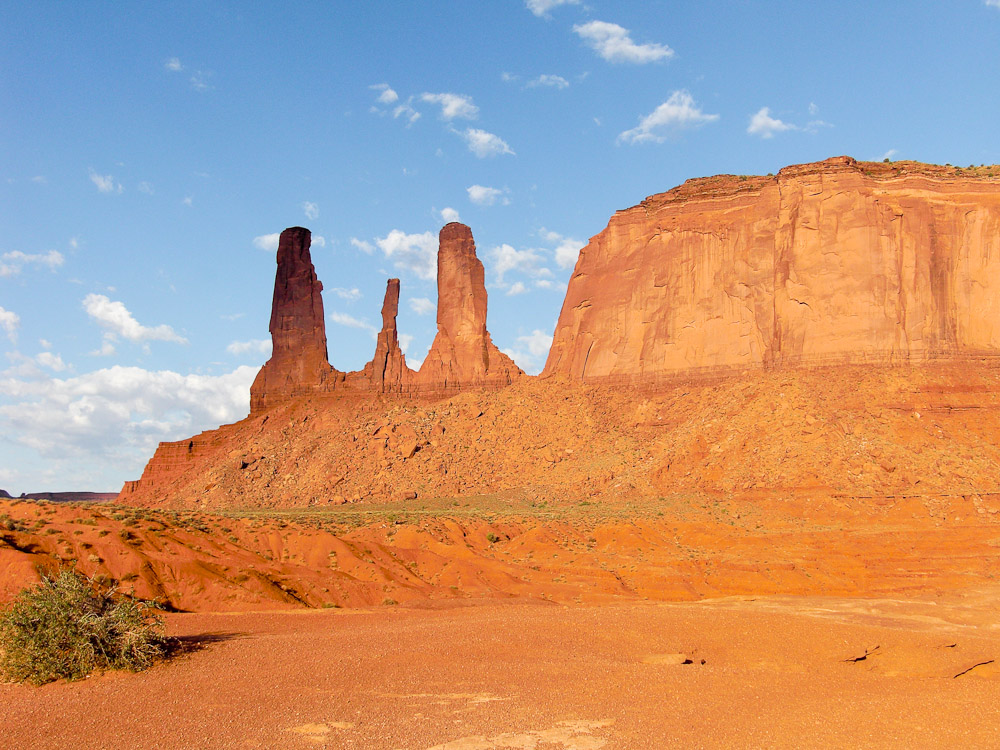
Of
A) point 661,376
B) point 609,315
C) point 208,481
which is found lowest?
point 208,481

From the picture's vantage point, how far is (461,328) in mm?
72875

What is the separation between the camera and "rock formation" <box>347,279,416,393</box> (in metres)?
72.5

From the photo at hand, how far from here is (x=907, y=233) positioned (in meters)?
53.7

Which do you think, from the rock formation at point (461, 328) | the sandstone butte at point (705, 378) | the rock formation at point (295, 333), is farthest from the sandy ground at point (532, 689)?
the rock formation at point (295, 333)

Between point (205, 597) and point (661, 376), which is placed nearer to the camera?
point (205, 597)

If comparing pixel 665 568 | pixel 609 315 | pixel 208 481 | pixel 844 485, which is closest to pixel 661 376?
pixel 609 315

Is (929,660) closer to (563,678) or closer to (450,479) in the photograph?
(563,678)

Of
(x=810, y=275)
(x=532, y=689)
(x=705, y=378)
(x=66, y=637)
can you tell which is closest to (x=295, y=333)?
(x=705, y=378)

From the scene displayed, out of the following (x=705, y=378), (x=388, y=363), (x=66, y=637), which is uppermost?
(x=388, y=363)

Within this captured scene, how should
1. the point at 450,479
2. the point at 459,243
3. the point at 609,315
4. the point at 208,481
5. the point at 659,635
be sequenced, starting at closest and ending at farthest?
the point at 659,635 < the point at 450,479 < the point at 208,481 < the point at 609,315 < the point at 459,243

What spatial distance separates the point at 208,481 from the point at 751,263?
44495 millimetres

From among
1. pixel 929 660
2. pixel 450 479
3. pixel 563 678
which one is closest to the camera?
pixel 563 678

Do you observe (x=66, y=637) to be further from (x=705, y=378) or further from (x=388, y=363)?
(x=388, y=363)

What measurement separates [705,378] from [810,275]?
10.1 m
